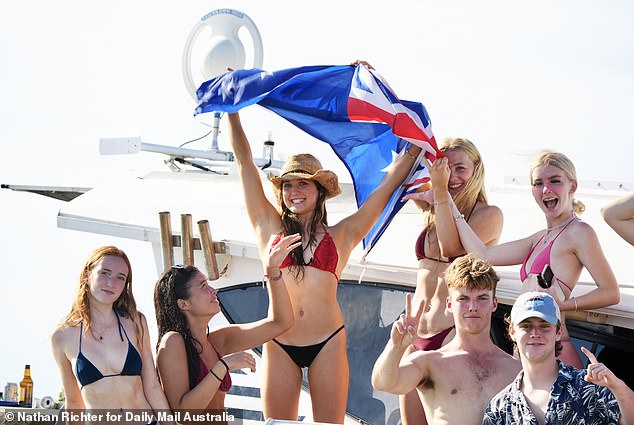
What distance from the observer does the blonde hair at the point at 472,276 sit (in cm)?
464

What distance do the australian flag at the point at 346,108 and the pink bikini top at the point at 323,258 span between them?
0.51 metres

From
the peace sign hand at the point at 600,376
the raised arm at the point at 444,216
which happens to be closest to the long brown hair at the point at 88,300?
the raised arm at the point at 444,216

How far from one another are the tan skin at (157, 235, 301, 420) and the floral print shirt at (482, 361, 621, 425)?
1.38 meters

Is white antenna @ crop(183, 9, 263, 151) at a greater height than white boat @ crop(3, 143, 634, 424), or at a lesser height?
greater

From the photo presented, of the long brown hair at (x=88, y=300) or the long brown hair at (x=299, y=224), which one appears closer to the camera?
the long brown hair at (x=88, y=300)

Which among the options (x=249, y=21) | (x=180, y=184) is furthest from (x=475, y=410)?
(x=249, y=21)

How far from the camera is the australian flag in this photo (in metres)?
5.97

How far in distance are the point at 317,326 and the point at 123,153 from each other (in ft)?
11.9

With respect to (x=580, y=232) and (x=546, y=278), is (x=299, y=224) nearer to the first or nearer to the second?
(x=546, y=278)

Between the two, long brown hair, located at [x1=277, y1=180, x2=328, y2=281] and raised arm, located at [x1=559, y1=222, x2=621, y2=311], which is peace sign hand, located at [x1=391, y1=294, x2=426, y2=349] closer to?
raised arm, located at [x1=559, y1=222, x2=621, y2=311]

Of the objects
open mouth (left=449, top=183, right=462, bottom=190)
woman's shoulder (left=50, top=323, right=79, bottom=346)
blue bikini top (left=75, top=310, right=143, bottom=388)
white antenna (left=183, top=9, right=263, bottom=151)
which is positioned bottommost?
blue bikini top (left=75, top=310, right=143, bottom=388)

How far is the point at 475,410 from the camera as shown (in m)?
4.56

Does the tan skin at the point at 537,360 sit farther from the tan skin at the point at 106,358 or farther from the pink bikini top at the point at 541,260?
the tan skin at the point at 106,358

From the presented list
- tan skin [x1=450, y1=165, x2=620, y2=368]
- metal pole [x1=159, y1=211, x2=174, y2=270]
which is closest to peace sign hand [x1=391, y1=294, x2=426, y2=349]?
tan skin [x1=450, y1=165, x2=620, y2=368]
